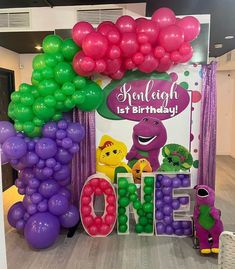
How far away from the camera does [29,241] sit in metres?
2.62

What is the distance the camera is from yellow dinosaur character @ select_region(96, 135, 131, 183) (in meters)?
3.15

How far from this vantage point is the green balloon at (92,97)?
2.76 metres

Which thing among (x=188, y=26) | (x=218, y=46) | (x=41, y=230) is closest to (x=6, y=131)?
(x=41, y=230)

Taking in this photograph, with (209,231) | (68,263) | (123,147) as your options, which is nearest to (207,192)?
(209,231)

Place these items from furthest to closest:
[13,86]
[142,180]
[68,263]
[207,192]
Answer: [13,86], [142,180], [207,192], [68,263]

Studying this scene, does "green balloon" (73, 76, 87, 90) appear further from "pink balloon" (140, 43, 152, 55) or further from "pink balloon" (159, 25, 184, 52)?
"pink balloon" (159, 25, 184, 52)

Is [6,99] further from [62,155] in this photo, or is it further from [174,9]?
[174,9]

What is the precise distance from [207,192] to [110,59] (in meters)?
1.62

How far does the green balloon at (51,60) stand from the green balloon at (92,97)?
0.40 metres

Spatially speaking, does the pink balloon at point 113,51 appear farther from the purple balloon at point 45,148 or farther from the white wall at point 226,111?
the white wall at point 226,111

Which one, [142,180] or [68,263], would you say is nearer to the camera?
[68,263]

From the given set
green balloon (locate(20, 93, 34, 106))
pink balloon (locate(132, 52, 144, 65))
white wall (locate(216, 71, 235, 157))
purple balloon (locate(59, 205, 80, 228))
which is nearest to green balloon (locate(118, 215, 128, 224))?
purple balloon (locate(59, 205, 80, 228))

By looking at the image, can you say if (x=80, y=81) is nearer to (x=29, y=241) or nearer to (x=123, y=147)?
(x=123, y=147)

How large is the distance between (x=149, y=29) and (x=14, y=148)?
5.51ft
